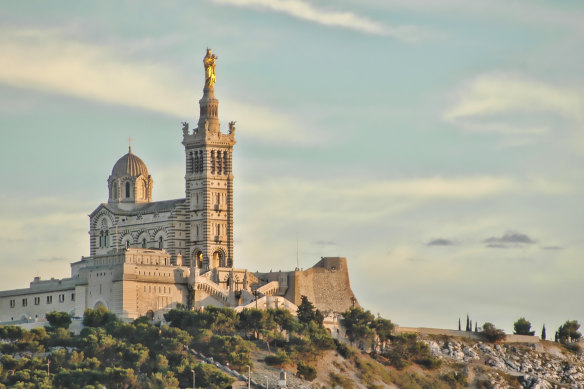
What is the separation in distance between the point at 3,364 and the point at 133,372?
13665mm

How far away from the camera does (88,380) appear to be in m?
186

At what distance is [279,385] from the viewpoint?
19138 centimetres

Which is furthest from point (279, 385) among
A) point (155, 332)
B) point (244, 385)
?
point (155, 332)

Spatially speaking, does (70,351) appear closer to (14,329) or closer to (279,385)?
(14,329)

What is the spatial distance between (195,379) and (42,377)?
15371mm

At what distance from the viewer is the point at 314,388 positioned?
19812cm

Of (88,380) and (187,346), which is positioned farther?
(187,346)

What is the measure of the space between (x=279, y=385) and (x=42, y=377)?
24.1 metres

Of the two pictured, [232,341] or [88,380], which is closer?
[88,380]

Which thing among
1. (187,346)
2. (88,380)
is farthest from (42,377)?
(187,346)

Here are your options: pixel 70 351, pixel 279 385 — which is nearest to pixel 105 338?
pixel 70 351

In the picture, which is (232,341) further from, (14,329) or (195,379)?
(14,329)

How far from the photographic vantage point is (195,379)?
188875 millimetres

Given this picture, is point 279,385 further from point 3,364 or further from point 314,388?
point 3,364
